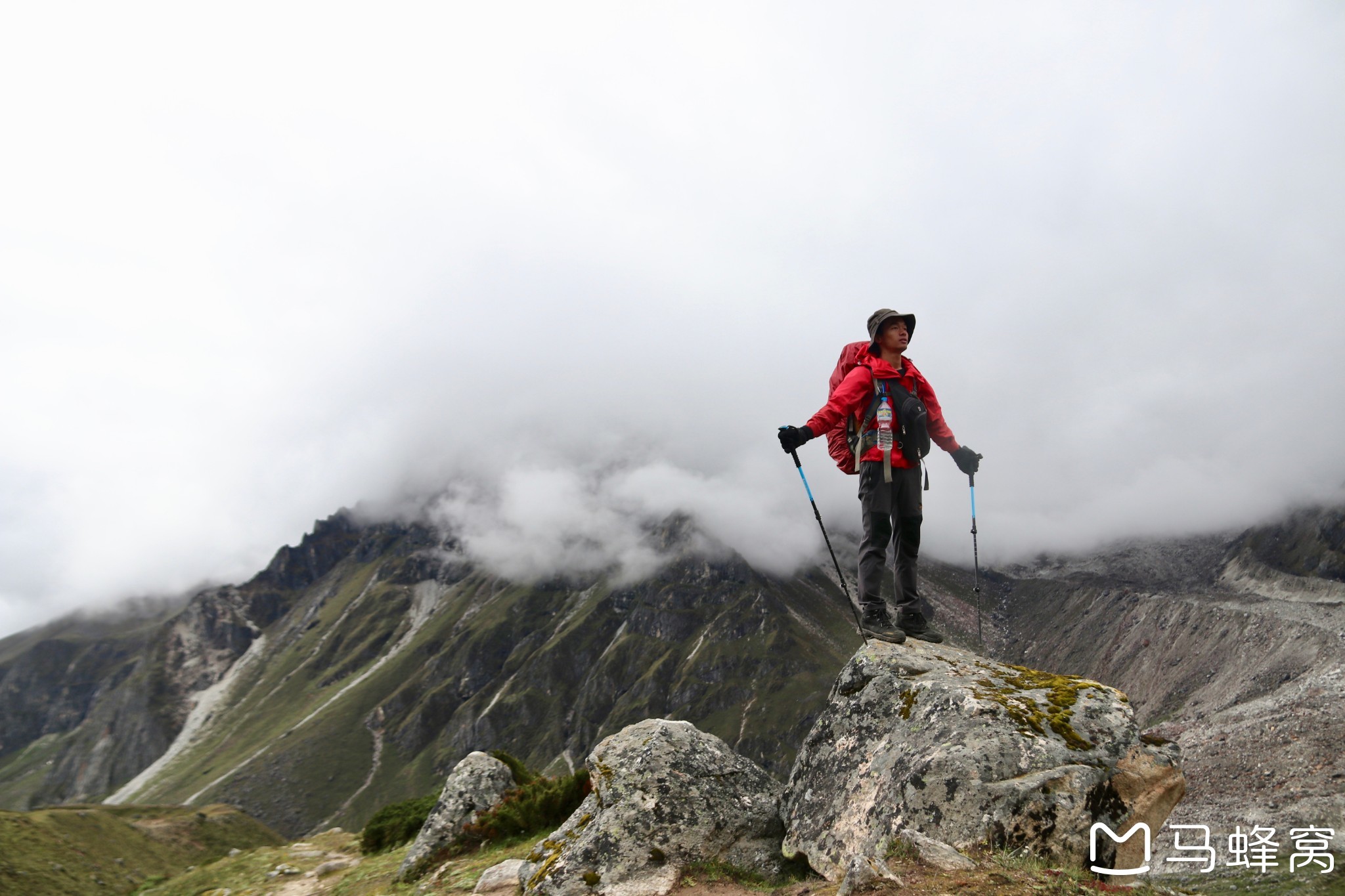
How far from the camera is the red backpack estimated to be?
40.0 feet

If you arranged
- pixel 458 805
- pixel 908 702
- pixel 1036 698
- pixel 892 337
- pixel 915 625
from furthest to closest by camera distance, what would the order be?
1. pixel 458 805
2. pixel 915 625
3. pixel 892 337
4. pixel 908 702
5. pixel 1036 698

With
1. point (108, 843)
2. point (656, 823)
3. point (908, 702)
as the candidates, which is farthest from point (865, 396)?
point (108, 843)

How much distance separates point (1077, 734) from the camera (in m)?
8.87

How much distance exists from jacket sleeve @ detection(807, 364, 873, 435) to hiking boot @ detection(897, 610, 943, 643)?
401 cm

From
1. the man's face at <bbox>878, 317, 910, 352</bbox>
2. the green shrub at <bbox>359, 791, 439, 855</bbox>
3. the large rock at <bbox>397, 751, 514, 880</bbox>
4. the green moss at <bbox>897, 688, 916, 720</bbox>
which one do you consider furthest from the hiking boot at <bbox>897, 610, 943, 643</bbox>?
the green shrub at <bbox>359, 791, 439, 855</bbox>

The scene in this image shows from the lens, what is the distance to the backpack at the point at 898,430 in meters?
12.0

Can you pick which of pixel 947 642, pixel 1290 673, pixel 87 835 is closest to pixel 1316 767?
pixel 1290 673

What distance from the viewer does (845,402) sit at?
11750 millimetres

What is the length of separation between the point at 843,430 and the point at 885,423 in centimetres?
73

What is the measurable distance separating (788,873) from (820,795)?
4.05ft

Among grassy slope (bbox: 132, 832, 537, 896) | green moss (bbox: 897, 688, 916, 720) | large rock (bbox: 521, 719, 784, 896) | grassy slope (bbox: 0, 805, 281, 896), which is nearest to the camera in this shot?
green moss (bbox: 897, 688, 916, 720)

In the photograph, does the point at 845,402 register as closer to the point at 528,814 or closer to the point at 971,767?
the point at 971,767

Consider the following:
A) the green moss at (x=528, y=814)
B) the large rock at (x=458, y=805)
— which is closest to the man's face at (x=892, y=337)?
the green moss at (x=528, y=814)

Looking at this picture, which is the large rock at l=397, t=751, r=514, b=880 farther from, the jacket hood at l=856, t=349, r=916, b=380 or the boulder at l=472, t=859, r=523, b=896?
the jacket hood at l=856, t=349, r=916, b=380
